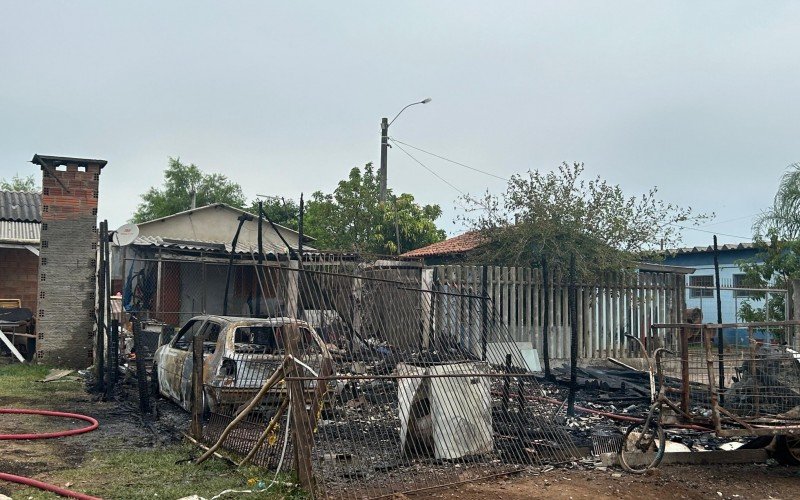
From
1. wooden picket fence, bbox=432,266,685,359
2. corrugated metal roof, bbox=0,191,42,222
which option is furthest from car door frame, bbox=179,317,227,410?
corrugated metal roof, bbox=0,191,42,222

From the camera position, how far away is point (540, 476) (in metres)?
6.46

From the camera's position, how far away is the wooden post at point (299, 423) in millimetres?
5469

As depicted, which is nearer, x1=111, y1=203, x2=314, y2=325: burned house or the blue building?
x1=111, y1=203, x2=314, y2=325: burned house

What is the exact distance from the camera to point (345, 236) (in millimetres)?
24906

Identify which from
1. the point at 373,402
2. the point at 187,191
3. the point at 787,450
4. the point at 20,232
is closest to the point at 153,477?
the point at 373,402

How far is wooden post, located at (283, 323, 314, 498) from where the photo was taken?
5.47 meters

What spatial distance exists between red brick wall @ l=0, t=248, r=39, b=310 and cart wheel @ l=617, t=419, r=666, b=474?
15647 millimetres

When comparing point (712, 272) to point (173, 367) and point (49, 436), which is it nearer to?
point (173, 367)

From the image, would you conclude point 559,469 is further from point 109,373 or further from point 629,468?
point 109,373

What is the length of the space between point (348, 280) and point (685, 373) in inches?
129

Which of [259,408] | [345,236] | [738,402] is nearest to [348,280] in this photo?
[259,408]

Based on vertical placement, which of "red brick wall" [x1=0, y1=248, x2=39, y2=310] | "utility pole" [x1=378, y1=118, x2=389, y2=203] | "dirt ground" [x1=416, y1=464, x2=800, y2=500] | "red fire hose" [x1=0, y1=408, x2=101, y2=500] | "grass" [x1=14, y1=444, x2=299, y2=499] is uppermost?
"utility pole" [x1=378, y1=118, x2=389, y2=203]

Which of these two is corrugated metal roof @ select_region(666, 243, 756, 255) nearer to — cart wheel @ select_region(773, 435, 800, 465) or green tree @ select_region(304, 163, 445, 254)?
green tree @ select_region(304, 163, 445, 254)

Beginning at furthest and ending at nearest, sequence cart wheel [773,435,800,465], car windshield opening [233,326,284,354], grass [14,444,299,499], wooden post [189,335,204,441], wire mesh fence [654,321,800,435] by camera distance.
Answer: car windshield opening [233,326,284,354] → wooden post [189,335,204,441] → cart wheel [773,435,800,465] → wire mesh fence [654,321,800,435] → grass [14,444,299,499]
